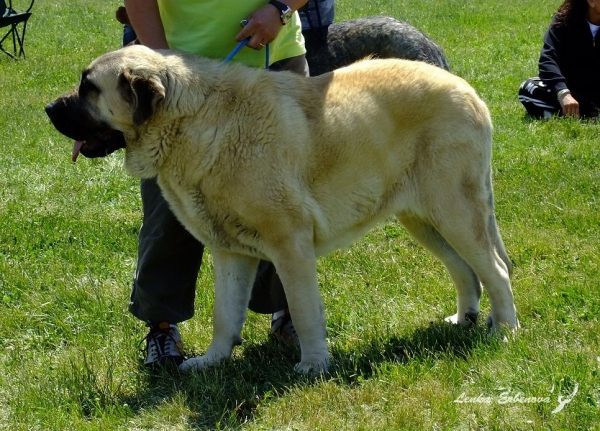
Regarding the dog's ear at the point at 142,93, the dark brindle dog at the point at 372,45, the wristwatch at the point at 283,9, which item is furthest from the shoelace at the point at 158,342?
the dark brindle dog at the point at 372,45

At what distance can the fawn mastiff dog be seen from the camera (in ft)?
12.3

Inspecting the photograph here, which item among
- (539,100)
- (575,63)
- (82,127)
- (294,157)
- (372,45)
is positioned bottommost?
(539,100)

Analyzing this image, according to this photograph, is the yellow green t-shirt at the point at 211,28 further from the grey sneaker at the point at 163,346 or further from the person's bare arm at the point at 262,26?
the grey sneaker at the point at 163,346

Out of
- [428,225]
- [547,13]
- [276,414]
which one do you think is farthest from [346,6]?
[276,414]

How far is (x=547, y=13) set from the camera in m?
16.5

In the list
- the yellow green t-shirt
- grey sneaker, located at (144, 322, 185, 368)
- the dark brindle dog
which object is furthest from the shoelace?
the dark brindle dog

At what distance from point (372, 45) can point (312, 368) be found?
4.21 metres

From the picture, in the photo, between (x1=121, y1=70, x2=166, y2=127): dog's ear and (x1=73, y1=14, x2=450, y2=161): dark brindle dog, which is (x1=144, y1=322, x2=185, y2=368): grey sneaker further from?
(x1=73, y1=14, x2=450, y2=161): dark brindle dog

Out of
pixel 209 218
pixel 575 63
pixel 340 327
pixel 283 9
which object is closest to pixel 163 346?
pixel 209 218

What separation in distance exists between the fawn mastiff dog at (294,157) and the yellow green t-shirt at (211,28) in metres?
0.18

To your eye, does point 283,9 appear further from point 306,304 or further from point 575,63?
point 575,63

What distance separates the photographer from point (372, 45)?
7.41m

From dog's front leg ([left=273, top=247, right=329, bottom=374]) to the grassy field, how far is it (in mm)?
102

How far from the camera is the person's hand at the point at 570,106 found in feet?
26.8
